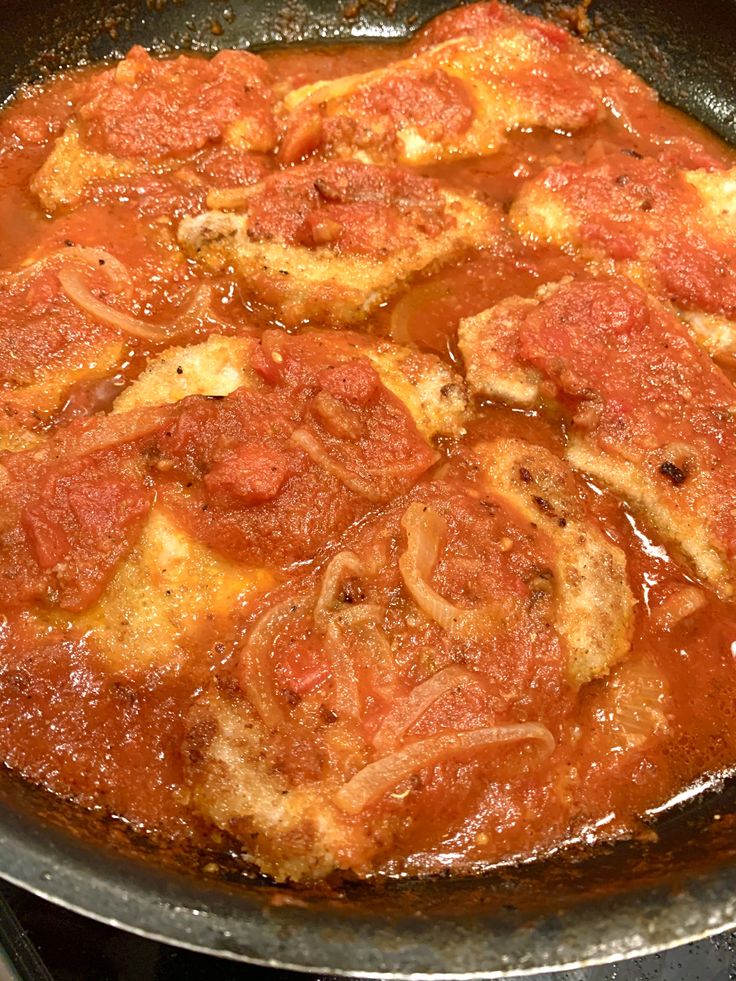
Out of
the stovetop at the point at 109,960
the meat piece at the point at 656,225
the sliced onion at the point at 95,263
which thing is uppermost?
the meat piece at the point at 656,225

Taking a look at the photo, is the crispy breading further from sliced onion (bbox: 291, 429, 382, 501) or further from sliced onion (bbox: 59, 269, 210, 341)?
sliced onion (bbox: 291, 429, 382, 501)

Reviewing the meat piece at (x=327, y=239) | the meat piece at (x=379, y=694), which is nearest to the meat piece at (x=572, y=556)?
the meat piece at (x=379, y=694)

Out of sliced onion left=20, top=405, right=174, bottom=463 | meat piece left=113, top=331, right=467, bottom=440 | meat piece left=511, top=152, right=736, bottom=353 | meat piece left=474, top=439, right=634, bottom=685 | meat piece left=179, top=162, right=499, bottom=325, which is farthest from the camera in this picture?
meat piece left=511, top=152, right=736, bottom=353


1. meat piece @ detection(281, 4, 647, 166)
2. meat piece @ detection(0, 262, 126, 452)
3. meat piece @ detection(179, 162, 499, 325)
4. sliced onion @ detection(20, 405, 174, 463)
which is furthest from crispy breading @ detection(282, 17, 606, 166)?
sliced onion @ detection(20, 405, 174, 463)

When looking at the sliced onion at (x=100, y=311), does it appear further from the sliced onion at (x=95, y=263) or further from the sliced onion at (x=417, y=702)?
the sliced onion at (x=417, y=702)

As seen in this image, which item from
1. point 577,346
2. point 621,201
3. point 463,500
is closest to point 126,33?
point 621,201

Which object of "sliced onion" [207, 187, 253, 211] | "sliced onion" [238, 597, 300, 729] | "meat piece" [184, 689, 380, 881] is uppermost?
"sliced onion" [207, 187, 253, 211]

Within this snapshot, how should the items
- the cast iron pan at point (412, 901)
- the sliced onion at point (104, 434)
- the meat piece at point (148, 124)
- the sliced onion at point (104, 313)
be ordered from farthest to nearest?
1. the meat piece at point (148, 124)
2. the sliced onion at point (104, 313)
3. the sliced onion at point (104, 434)
4. the cast iron pan at point (412, 901)

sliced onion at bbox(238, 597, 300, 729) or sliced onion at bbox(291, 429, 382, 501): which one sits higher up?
sliced onion at bbox(291, 429, 382, 501)
